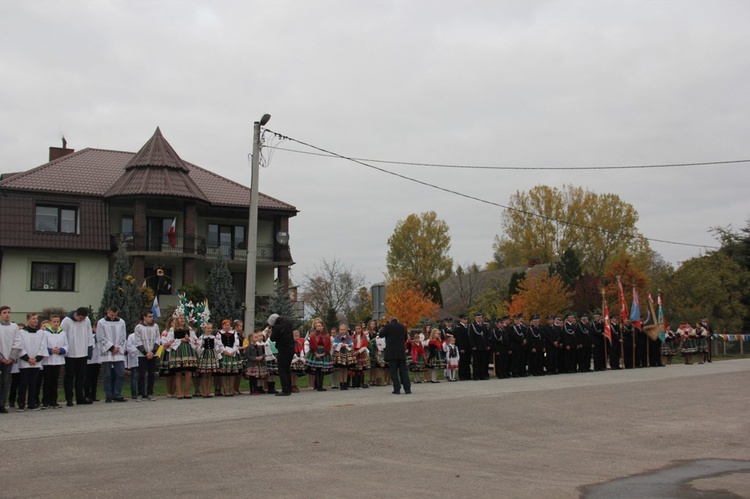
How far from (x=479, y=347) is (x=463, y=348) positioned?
526 millimetres

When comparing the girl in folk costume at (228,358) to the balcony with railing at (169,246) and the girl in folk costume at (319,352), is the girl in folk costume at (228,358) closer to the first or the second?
the girl in folk costume at (319,352)

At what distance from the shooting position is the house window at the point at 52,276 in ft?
131

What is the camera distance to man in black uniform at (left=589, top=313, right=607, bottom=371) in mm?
29203

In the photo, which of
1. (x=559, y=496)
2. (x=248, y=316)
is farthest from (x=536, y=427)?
(x=248, y=316)

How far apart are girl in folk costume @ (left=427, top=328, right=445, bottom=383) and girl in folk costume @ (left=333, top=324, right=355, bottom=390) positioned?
3.35 m

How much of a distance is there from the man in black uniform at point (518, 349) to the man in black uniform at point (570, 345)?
232 cm

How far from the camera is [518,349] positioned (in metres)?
25.7

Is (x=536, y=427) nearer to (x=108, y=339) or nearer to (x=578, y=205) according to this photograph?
(x=108, y=339)

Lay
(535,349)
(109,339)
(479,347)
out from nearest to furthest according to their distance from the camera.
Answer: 1. (109,339)
2. (479,347)
3. (535,349)

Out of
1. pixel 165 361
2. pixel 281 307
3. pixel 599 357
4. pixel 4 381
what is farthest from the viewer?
pixel 281 307

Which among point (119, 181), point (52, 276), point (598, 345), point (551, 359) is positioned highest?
point (119, 181)

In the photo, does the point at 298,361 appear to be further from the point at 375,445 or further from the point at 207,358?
the point at 375,445

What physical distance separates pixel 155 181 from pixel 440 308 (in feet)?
130

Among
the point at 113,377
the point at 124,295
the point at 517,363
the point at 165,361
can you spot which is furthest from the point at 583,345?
the point at 124,295
